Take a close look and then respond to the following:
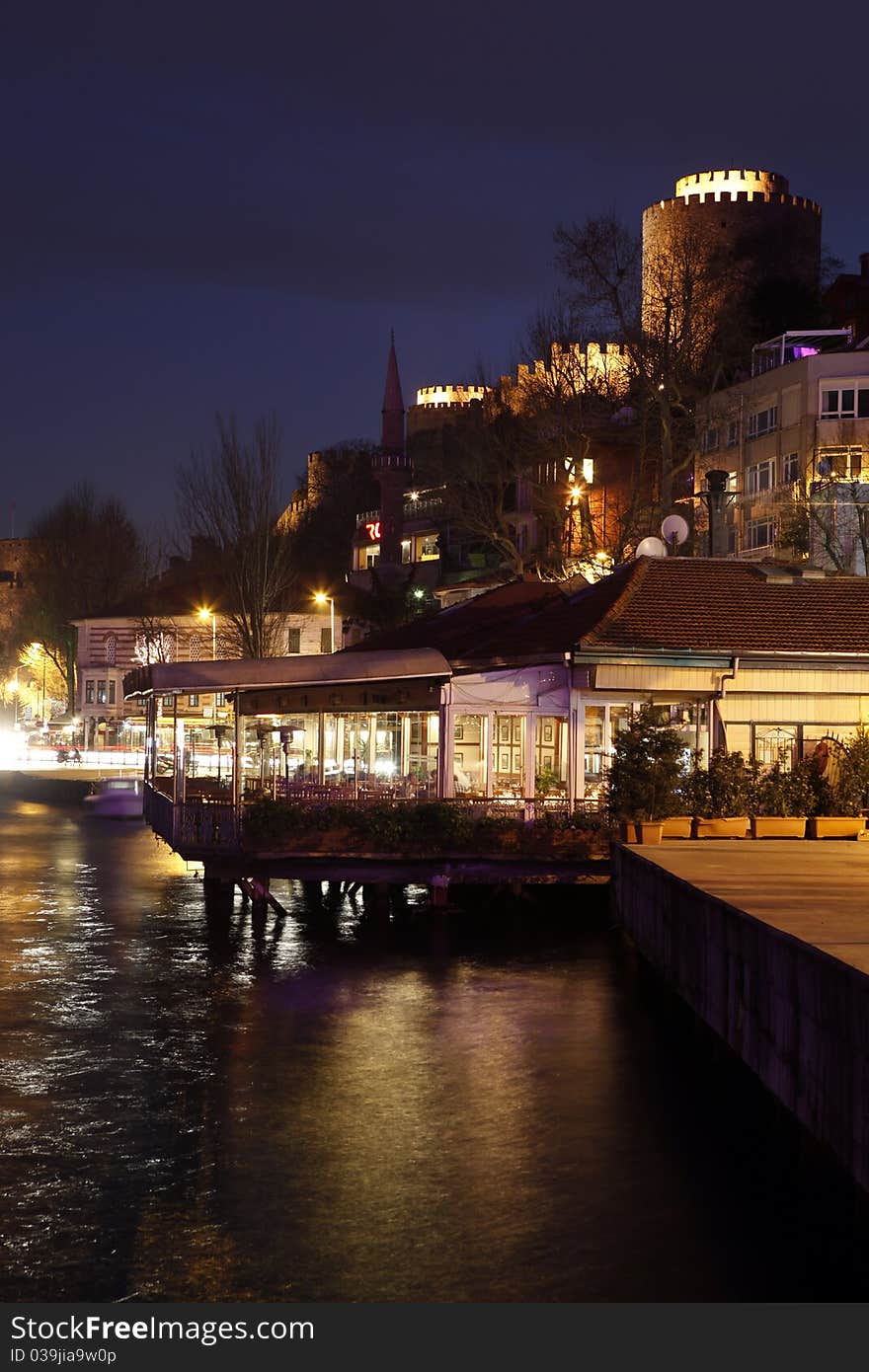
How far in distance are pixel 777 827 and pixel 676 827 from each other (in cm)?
176

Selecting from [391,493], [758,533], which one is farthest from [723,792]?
[391,493]

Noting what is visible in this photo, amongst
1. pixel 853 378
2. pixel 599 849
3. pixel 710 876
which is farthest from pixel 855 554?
pixel 710 876

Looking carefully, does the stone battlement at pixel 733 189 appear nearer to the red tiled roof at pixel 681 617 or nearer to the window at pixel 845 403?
the window at pixel 845 403

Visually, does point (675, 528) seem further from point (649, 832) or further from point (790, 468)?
point (790, 468)

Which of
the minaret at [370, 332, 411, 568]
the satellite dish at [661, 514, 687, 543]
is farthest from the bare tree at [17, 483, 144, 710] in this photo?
the satellite dish at [661, 514, 687, 543]

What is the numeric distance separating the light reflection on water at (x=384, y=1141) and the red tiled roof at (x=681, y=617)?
6.63 metres

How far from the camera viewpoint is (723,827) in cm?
2955

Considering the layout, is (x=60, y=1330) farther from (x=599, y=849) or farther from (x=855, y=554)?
(x=855, y=554)

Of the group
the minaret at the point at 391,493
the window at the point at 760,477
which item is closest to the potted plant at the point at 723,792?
the window at the point at 760,477

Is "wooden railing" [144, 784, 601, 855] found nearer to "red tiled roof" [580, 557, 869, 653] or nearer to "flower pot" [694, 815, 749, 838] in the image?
"flower pot" [694, 815, 749, 838]

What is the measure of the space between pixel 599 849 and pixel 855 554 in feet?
83.4

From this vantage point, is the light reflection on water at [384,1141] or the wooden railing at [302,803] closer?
the light reflection on water at [384,1141]

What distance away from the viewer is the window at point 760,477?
234 ft

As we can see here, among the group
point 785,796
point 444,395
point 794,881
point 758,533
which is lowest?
point 794,881
